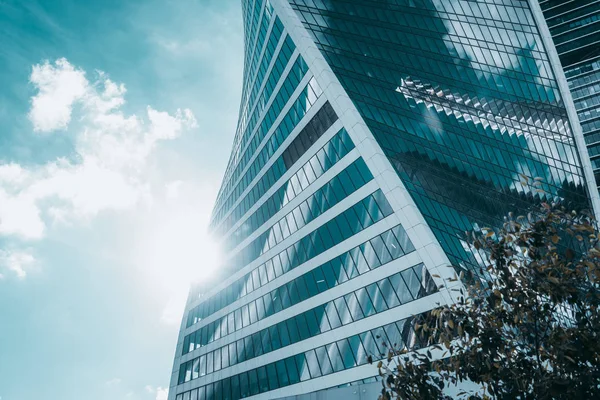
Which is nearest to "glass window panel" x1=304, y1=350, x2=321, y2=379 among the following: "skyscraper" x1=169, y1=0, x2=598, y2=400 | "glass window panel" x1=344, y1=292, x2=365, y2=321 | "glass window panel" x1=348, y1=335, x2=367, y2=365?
"skyscraper" x1=169, y1=0, x2=598, y2=400

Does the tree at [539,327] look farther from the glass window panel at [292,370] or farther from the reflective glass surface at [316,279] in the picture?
the glass window panel at [292,370]

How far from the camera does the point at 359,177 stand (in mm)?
39000

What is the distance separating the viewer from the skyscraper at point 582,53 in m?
102

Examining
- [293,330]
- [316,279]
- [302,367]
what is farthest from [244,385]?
[316,279]

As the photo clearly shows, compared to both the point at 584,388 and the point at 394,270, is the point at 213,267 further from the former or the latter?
the point at 584,388

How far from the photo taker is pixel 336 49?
4750 cm

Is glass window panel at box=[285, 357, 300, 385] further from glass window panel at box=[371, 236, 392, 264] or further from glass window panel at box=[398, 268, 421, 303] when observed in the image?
glass window panel at box=[371, 236, 392, 264]

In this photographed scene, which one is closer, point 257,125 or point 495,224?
point 495,224

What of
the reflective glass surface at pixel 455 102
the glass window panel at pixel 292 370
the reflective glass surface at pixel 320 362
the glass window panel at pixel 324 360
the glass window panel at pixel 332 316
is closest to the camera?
the reflective glass surface at pixel 320 362

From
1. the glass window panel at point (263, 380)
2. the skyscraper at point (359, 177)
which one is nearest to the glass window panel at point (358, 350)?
the skyscraper at point (359, 177)

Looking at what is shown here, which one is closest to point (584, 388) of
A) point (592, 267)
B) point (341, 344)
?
point (592, 267)

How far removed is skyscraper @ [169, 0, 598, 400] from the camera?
35.8 meters

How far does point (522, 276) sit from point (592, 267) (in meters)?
1.41

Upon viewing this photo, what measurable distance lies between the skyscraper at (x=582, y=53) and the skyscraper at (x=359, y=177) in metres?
39.2
